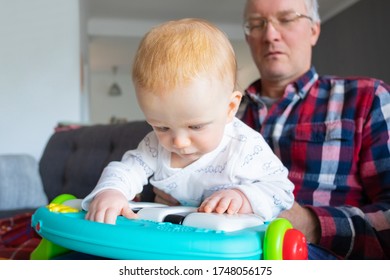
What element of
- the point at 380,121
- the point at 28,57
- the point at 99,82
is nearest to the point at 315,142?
the point at 380,121

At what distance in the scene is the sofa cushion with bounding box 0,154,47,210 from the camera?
7.27 feet

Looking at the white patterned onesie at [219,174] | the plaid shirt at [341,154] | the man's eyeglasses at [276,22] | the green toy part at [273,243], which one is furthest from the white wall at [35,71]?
the green toy part at [273,243]

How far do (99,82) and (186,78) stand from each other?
10.0 meters

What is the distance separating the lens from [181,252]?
24.7 inches

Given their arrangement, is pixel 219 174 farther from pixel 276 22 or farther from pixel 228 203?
pixel 276 22

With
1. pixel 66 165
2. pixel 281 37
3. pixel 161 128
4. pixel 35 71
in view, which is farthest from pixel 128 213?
pixel 35 71

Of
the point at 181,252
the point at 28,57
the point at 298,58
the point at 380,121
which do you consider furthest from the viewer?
the point at 28,57

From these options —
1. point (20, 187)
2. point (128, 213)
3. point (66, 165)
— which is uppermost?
point (128, 213)

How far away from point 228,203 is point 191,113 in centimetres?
17

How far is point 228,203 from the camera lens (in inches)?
30.5

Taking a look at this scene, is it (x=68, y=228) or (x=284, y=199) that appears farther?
(x=284, y=199)

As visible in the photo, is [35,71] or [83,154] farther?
[35,71]

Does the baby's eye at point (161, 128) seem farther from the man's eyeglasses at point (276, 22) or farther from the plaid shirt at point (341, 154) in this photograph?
the man's eyeglasses at point (276, 22)
